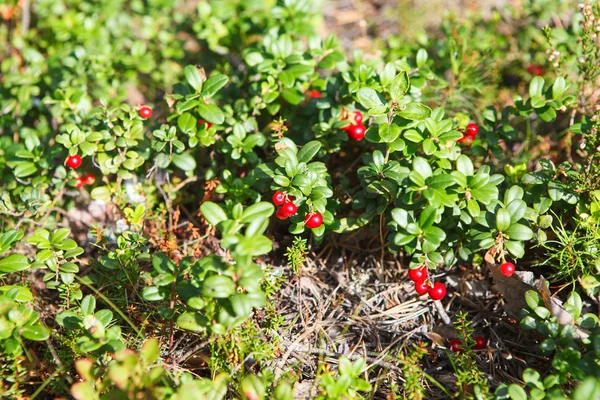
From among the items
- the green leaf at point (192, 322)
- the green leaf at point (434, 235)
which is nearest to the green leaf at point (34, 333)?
the green leaf at point (192, 322)

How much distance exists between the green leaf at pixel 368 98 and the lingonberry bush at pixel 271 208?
2cm

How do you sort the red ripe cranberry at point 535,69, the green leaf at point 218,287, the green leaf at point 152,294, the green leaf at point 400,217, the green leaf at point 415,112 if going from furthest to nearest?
the red ripe cranberry at point 535,69
the green leaf at point 415,112
the green leaf at point 400,217
the green leaf at point 152,294
the green leaf at point 218,287

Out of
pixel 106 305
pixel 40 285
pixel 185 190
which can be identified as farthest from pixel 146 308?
pixel 185 190

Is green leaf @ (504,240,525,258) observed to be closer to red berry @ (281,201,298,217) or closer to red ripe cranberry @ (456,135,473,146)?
red ripe cranberry @ (456,135,473,146)

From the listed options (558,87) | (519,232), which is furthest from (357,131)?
(558,87)

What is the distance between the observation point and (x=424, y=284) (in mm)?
2840

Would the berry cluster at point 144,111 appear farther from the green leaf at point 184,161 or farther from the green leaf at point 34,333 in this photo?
the green leaf at point 34,333

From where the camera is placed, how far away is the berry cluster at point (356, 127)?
10.7 ft

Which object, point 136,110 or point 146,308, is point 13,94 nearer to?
point 136,110

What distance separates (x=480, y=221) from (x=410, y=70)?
4.46 ft

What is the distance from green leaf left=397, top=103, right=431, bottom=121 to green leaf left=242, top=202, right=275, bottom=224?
0.96m

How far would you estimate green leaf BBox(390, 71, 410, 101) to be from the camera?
2.83 m

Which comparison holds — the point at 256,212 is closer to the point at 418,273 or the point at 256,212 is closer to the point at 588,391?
the point at 418,273

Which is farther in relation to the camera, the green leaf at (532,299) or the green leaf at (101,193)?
the green leaf at (101,193)
